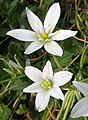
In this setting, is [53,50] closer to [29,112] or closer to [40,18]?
[40,18]

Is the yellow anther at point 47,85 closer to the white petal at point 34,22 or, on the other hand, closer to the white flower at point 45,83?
the white flower at point 45,83

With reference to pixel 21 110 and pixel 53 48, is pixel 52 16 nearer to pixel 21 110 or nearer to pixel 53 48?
pixel 53 48

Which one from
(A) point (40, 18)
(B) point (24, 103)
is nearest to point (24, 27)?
(A) point (40, 18)

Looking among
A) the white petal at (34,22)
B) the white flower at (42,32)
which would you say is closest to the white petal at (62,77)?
the white flower at (42,32)

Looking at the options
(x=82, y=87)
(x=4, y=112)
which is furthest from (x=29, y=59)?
(x=82, y=87)

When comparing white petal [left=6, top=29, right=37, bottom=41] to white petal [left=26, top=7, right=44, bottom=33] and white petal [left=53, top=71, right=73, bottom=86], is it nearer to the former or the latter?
white petal [left=26, top=7, right=44, bottom=33]
